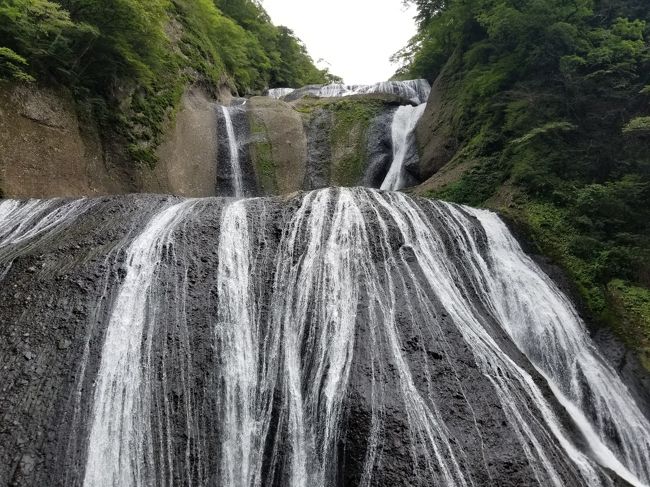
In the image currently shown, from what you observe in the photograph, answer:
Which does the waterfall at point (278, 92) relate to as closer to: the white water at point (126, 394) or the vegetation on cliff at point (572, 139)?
the vegetation on cliff at point (572, 139)

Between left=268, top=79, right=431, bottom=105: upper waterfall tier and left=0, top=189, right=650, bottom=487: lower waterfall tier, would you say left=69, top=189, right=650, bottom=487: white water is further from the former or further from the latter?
left=268, top=79, right=431, bottom=105: upper waterfall tier

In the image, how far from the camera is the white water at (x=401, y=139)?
46.4 feet

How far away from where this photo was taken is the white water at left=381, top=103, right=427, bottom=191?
1414 centimetres

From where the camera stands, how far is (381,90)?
18922 mm

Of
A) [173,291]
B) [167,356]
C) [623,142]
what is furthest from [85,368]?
[623,142]

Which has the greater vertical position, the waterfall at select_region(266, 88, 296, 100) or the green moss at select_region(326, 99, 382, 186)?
the waterfall at select_region(266, 88, 296, 100)

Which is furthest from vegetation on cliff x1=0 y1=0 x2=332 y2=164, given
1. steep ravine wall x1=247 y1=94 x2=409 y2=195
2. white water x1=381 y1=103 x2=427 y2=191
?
white water x1=381 y1=103 x2=427 y2=191

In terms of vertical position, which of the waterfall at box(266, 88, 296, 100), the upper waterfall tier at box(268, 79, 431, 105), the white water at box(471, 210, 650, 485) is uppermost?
the upper waterfall tier at box(268, 79, 431, 105)

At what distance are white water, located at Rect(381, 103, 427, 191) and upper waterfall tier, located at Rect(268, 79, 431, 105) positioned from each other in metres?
1.43

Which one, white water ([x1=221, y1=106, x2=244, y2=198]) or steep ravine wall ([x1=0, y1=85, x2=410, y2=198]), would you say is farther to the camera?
white water ([x1=221, y1=106, x2=244, y2=198])

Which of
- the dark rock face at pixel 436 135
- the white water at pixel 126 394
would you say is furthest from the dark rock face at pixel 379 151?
the white water at pixel 126 394

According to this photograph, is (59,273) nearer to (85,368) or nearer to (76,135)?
(85,368)

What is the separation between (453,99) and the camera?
14.0m

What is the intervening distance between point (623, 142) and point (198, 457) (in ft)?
34.0
